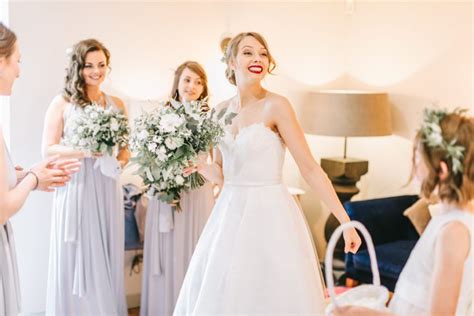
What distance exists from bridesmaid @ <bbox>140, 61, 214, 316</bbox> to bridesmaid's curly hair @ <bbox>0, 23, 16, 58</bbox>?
150 cm

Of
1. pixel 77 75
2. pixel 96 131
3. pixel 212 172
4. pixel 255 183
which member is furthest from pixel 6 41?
pixel 77 75

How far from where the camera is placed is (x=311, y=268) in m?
2.48

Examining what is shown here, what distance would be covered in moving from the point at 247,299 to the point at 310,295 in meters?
0.25

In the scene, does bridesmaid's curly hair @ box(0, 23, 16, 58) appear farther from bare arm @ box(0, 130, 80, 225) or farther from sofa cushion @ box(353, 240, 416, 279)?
sofa cushion @ box(353, 240, 416, 279)

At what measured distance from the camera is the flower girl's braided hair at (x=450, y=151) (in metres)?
1.37

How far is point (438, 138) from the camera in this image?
4.50 feet

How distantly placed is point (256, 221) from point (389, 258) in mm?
1731

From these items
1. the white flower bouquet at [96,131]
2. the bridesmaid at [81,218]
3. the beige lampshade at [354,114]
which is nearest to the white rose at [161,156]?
the white flower bouquet at [96,131]

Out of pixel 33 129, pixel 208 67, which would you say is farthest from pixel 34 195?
pixel 208 67

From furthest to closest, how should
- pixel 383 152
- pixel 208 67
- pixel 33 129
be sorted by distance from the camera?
pixel 383 152 → pixel 208 67 → pixel 33 129

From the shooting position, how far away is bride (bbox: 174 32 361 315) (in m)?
2.39

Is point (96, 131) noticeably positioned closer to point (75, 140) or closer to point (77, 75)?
point (75, 140)

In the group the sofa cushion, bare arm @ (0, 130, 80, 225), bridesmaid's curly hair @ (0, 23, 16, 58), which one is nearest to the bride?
bare arm @ (0, 130, 80, 225)

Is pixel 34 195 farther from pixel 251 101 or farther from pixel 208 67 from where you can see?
pixel 251 101
